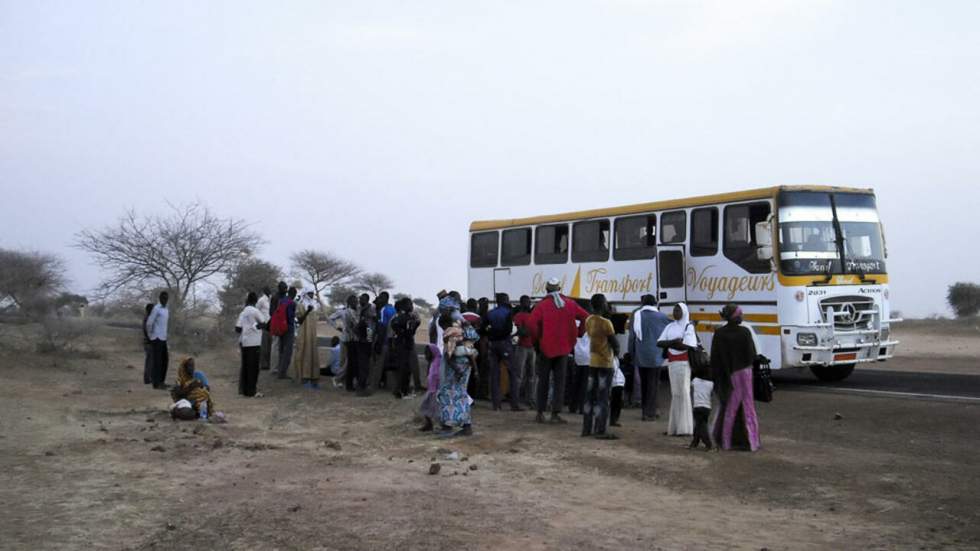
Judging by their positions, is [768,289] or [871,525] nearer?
[871,525]

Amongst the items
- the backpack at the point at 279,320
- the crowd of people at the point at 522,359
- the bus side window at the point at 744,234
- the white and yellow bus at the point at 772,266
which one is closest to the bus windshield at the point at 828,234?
the white and yellow bus at the point at 772,266

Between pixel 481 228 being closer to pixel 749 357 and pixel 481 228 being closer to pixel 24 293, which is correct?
pixel 749 357

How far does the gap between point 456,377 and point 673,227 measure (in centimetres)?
723

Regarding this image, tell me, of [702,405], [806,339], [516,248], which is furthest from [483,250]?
[702,405]

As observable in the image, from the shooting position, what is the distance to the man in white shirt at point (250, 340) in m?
15.4

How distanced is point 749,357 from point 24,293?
35.1 m

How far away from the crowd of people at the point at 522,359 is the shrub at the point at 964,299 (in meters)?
34.1

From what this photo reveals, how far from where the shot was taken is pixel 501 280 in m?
21.4

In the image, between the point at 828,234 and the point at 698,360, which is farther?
the point at 828,234

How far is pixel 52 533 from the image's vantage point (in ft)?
22.1

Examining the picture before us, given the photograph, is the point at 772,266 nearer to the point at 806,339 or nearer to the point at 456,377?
the point at 806,339

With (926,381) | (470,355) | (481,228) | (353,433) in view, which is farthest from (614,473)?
(481,228)

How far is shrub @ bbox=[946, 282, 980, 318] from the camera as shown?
45344mm

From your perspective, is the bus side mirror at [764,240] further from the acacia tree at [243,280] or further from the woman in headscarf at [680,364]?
the acacia tree at [243,280]
